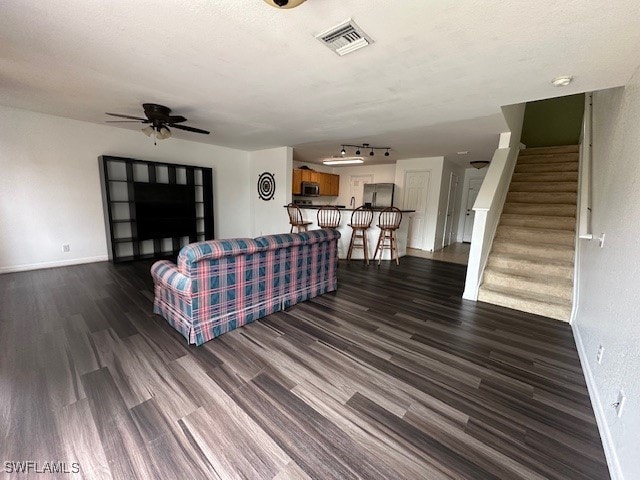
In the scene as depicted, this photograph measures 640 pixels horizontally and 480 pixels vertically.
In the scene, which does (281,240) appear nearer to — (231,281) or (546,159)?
(231,281)

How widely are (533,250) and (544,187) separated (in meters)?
1.68

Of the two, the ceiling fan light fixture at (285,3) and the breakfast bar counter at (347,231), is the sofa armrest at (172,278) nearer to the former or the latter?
the ceiling fan light fixture at (285,3)

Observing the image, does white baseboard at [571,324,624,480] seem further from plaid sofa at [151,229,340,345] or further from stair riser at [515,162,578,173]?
stair riser at [515,162,578,173]

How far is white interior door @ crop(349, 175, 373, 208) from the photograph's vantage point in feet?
27.0

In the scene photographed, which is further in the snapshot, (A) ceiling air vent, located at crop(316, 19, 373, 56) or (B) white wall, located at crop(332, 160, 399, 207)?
(B) white wall, located at crop(332, 160, 399, 207)

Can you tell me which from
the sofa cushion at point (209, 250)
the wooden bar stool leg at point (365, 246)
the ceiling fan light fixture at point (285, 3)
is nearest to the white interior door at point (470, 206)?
the wooden bar stool leg at point (365, 246)

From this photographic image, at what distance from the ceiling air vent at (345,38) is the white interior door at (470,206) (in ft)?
23.9

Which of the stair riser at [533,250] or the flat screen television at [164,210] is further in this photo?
the flat screen television at [164,210]

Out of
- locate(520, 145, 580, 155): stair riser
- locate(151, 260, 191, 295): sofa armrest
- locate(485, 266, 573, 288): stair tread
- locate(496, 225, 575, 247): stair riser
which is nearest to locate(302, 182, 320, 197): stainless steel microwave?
locate(496, 225, 575, 247): stair riser

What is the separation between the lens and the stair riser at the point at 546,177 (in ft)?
14.7

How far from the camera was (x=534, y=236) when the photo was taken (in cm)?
381

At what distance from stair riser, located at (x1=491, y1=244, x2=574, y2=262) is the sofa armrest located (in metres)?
4.08

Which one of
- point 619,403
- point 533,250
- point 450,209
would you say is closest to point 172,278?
point 619,403

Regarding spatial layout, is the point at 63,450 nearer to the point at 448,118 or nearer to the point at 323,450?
the point at 323,450
